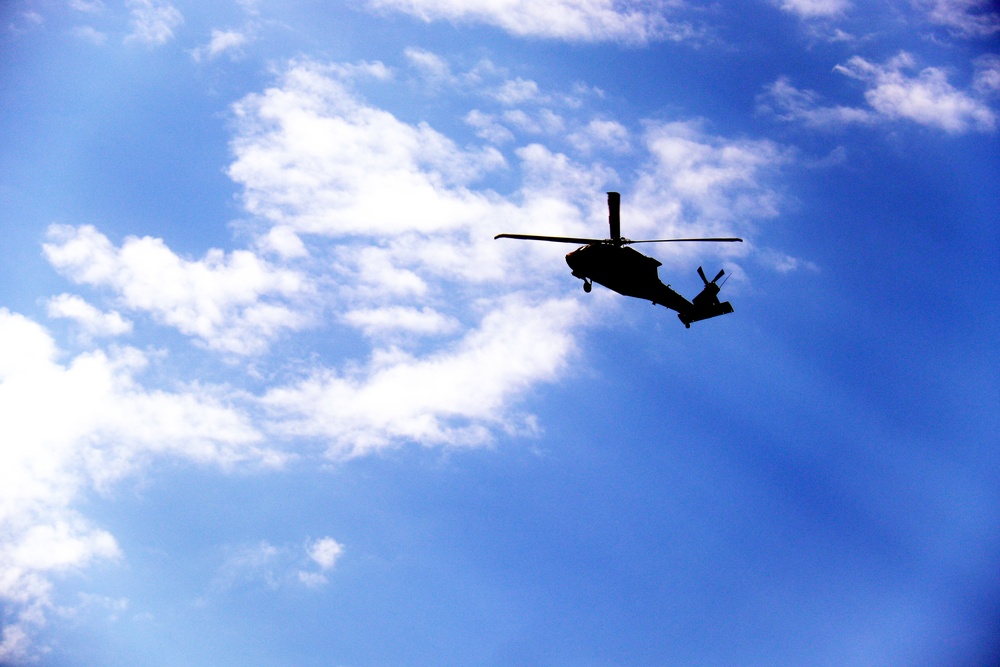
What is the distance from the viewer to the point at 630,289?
50094 mm

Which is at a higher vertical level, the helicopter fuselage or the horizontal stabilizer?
the horizontal stabilizer

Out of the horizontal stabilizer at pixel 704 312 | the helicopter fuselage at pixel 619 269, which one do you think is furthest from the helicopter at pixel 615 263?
the horizontal stabilizer at pixel 704 312

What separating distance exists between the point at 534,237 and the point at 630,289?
27.0 ft

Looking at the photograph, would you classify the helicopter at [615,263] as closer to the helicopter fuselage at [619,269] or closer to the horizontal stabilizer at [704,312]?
the helicopter fuselage at [619,269]

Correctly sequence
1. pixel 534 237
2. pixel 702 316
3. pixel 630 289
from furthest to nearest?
1. pixel 702 316
2. pixel 630 289
3. pixel 534 237

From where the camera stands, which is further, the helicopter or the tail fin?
the tail fin

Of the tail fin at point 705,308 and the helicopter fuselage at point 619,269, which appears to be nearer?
the helicopter fuselage at point 619,269

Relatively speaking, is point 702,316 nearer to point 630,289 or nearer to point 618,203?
point 630,289

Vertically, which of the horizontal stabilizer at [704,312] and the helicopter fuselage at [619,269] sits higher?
the horizontal stabilizer at [704,312]

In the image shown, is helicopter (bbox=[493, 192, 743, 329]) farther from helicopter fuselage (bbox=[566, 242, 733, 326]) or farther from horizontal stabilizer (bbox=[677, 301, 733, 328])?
horizontal stabilizer (bbox=[677, 301, 733, 328])

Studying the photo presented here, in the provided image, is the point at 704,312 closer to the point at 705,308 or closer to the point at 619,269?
the point at 705,308

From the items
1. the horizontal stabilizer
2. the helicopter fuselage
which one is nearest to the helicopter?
the helicopter fuselage

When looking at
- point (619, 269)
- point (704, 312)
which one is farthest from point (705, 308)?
point (619, 269)

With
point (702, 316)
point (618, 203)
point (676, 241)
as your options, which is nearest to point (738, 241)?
point (676, 241)
